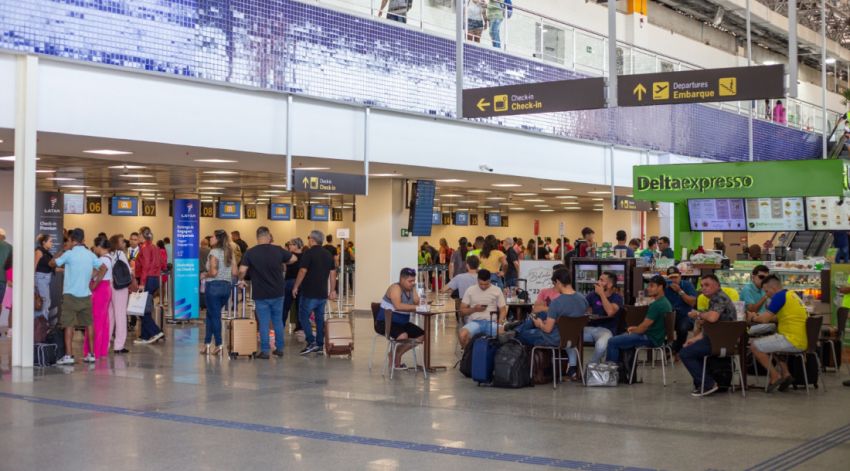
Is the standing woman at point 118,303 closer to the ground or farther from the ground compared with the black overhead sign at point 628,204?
closer to the ground

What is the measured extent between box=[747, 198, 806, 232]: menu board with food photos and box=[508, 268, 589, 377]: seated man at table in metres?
7.27

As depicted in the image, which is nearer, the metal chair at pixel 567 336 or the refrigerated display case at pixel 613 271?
the metal chair at pixel 567 336

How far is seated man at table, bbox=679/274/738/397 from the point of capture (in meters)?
10.7

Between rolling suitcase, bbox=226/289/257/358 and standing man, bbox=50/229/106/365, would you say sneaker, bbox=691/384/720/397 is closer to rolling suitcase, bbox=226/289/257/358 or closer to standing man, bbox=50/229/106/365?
rolling suitcase, bbox=226/289/257/358

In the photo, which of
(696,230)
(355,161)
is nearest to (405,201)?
(355,161)

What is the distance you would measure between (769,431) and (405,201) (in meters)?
13.9

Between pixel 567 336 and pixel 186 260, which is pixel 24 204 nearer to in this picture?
pixel 567 336

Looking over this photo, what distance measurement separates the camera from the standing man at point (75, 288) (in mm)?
12828

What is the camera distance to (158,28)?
14133 millimetres

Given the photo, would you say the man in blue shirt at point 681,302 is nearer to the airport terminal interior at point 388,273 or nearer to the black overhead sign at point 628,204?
the airport terminal interior at point 388,273

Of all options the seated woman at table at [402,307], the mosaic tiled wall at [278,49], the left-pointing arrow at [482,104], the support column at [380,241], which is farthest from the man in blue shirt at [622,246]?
the seated woman at table at [402,307]

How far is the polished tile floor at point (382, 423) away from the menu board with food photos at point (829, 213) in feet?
16.1

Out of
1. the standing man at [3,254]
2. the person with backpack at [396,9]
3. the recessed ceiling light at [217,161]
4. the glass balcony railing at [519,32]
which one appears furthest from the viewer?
the glass balcony railing at [519,32]

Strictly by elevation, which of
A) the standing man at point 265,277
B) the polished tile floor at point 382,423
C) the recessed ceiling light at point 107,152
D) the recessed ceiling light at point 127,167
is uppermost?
the recessed ceiling light at point 127,167
